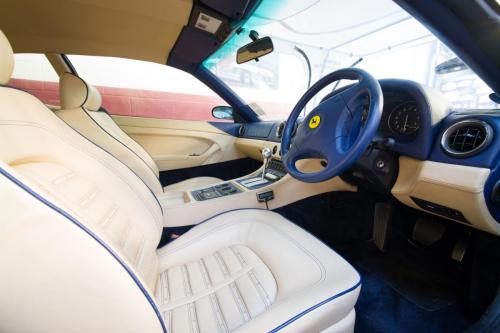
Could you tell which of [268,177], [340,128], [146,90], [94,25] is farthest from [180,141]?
[340,128]

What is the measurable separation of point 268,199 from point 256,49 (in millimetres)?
993

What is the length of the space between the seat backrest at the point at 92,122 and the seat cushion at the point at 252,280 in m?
0.56

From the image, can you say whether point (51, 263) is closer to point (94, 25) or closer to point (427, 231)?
point (427, 231)

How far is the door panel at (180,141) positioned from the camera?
1972 millimetres

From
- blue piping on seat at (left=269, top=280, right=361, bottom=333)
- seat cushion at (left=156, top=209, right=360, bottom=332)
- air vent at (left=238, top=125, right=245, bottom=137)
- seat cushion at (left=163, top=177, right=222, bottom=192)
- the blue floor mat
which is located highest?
air vent at (left=238, top=125, right=245, bottom=137)

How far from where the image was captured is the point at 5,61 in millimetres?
542

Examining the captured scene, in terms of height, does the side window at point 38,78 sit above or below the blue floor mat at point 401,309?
above

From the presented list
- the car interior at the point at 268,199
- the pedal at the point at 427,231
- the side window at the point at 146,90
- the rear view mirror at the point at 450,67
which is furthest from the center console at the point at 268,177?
the side window at the point at 146,90

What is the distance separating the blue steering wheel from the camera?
1.92ft

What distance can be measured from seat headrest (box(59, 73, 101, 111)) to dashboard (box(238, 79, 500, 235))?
56.8 inches

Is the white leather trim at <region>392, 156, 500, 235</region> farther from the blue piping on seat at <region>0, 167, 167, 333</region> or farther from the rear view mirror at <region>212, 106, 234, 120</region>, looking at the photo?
the rear view mirror at <region>212, 106, 234, 120</region>

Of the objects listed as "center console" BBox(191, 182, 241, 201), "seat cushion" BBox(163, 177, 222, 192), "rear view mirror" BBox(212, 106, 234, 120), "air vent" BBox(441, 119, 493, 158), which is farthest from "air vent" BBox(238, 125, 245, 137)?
"air vent" BBox(441, 119, 493, 158)

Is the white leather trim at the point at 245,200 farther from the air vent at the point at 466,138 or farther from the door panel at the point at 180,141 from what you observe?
the door panel at the point at 180,141

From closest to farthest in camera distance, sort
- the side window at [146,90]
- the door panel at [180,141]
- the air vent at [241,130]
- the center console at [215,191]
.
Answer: the center console at [215,191], the door panel at [180,141], the air vent at [241,130], the side window at [146,90]
